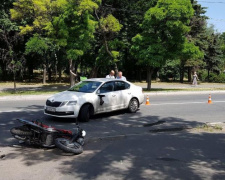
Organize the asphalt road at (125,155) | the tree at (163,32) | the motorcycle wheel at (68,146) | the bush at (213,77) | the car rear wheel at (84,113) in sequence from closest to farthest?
1. the asphalt road at (125,155)
2. the motorcycle wheel at (68,146)
3. the car rear wheel at (84,113)
4. the tree at (163,32)
5. the bush at (213,77)

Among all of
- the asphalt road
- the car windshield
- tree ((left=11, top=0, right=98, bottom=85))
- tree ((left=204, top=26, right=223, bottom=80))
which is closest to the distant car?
the car windshield

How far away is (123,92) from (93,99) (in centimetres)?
175

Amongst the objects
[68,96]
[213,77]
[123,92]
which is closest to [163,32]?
[123,92]

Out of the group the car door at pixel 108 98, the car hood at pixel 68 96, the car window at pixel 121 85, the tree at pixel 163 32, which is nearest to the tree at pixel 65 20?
the tree at pixel 163 32

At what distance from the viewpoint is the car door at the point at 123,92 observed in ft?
34.9

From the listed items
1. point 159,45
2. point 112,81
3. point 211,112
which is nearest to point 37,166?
point 112,81

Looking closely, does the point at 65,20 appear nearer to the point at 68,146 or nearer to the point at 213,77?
the point at 68,146

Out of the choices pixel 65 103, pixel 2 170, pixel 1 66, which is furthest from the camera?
pixel 1 66

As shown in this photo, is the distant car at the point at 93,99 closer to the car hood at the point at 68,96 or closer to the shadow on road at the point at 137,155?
the car hood at the point at 68,96

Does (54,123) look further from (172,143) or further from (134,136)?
(172,143)

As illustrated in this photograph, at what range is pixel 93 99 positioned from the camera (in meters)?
9.42

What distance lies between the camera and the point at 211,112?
11.8 metres

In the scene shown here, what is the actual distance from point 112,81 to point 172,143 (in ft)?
14.4

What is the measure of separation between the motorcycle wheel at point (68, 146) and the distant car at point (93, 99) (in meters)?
2.85
